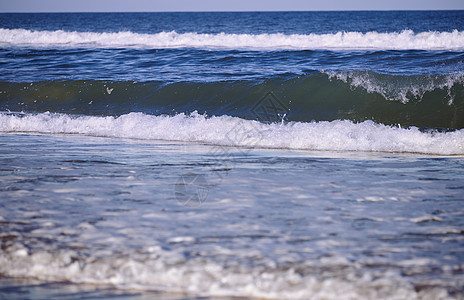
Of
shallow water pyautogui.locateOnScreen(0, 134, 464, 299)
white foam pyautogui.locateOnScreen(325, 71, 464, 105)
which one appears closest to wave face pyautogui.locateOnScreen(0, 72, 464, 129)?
white foam pyautogui.locateOnScreen(325, 71, 464, 105)

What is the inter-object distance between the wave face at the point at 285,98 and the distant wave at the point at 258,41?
29.5 feet

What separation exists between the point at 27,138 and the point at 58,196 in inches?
132

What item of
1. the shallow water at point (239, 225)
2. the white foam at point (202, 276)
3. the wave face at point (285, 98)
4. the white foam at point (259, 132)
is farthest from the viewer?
the wave face at point (285, 98)

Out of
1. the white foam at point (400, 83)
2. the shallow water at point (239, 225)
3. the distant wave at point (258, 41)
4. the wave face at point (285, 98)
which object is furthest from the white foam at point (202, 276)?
the distant wave at point (258, 41)

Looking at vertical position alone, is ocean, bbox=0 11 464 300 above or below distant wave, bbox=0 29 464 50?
below

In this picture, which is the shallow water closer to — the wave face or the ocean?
the ocean

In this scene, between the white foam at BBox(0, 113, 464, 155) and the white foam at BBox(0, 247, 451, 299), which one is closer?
the white foam at BBox(0, 247, 451, 299)

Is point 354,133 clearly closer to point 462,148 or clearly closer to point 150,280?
point 462,148

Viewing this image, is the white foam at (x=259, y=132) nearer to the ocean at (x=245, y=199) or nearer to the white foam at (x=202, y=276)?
the ocean at (x=245, y=199)

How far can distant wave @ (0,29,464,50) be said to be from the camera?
18828 mm

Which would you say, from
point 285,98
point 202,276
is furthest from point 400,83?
point 202,276

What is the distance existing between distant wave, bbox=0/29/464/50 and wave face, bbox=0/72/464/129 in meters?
9.00

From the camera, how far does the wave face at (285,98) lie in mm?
8961

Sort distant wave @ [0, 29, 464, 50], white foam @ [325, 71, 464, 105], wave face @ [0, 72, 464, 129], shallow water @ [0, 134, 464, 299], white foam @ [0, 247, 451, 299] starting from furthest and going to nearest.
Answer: distant wave @ [0, 29, 464, 50] → white foam @ [325, 71, 464, 105] → wave face @ [0, 72, 464, 129] → shallow water @ [0, 134, 464, 299] → white foam @ [0, 247, 451, 299]
